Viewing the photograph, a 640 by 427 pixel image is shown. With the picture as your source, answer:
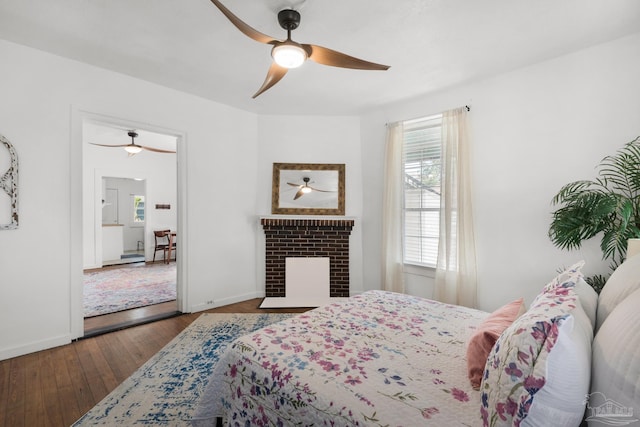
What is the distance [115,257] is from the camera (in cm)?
679

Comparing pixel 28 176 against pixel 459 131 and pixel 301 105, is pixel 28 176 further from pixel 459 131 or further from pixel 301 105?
pixel 459 131

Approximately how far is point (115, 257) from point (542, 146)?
26.6 ft

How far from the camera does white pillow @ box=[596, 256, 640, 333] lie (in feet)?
3.46

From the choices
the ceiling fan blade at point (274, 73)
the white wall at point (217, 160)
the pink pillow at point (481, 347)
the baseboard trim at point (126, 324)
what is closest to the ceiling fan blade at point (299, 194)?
the white wall at point (217, 160)

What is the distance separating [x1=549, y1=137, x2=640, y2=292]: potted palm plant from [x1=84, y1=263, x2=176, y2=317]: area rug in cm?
454

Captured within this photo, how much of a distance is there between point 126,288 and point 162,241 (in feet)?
Answer: 9.48

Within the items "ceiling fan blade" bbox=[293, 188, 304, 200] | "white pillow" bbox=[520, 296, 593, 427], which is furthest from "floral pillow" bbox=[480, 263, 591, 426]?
"ceiling fan blade" bbox=[293, 188, 304, 200]

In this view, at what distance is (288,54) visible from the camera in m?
1.97

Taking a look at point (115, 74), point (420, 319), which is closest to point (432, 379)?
point (420, 319)

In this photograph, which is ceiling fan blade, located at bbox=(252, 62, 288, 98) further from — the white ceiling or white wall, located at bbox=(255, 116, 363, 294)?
white wall, located at bbox=(255, 116, 363, 294)

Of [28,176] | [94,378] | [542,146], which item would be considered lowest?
[94,378]

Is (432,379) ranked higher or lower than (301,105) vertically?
lower

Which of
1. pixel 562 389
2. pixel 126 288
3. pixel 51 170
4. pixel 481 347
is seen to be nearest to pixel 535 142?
pixel 481 347

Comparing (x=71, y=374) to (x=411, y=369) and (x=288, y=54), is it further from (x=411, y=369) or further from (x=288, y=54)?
(x=288, y=54)
